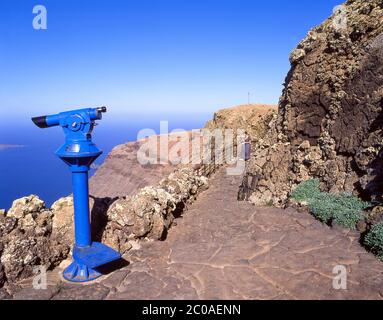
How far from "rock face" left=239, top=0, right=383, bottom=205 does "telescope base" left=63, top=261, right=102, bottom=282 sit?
418 cm

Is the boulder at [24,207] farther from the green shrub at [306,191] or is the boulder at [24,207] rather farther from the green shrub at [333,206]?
the green shrub at [306,191]

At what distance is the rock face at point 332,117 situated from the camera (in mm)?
6082

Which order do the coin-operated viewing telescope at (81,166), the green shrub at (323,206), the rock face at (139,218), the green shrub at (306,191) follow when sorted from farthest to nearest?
the green shrub at (306,191), the green shrub at (323,206), the rock face at (139,218), the coin-operated viewing telescope at (81,166)

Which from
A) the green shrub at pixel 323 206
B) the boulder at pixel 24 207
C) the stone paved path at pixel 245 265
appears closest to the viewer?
the stone paved path at pixel 245 265

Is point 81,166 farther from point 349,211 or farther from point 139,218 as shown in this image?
point 349,211

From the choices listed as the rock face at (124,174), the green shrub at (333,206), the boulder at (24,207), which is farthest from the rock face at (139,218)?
the rock face at (124,174)

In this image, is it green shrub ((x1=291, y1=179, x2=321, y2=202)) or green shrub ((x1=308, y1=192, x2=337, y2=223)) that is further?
green shrub ((x1=291, y1=179, x2=321, y2=202))

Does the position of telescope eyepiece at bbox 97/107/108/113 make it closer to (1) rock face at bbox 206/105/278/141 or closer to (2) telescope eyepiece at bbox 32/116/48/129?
(2) telescope eyepiece at bbox 32/116/48/129

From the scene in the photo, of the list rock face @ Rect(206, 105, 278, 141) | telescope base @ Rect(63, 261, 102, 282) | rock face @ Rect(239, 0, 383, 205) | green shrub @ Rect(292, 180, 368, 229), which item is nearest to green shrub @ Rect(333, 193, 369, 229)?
green shrub @ Rect(292, 180, 368, 229)

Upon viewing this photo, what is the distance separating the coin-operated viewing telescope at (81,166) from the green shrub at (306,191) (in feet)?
13.4

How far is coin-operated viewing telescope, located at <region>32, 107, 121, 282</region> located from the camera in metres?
3.80

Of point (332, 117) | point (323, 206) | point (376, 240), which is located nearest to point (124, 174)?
point (332, 117)

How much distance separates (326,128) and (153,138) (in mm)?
34744
